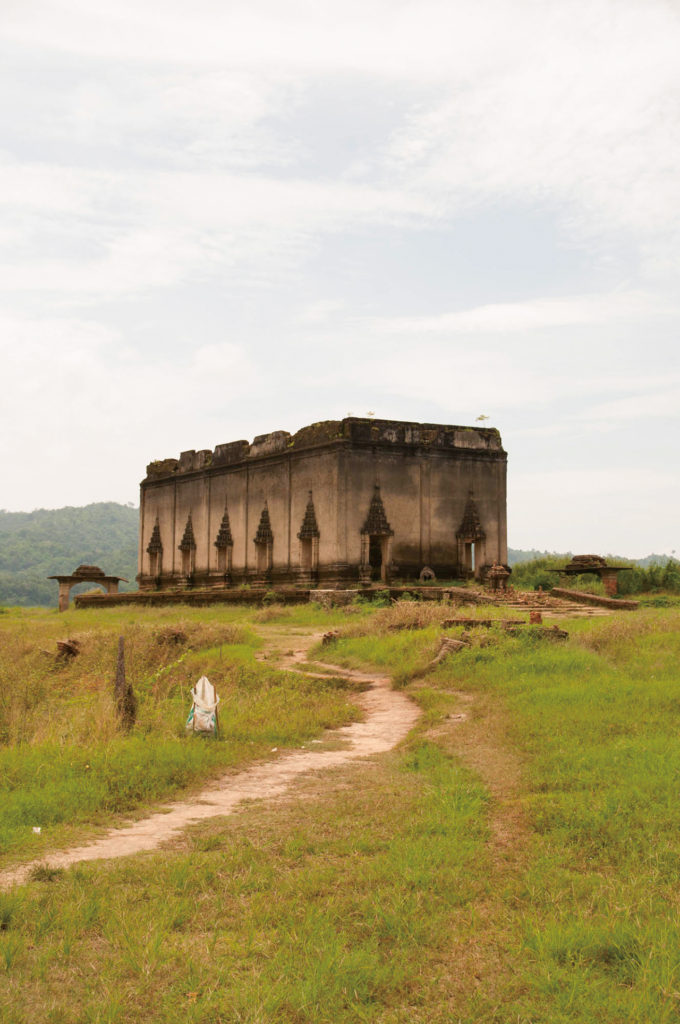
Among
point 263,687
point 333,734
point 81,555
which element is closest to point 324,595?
point 263,687

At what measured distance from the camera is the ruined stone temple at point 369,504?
→ 2794cm

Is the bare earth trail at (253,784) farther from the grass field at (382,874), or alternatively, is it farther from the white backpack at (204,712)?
the white backpack at (204,712)

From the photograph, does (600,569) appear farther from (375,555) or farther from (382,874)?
(382,874)

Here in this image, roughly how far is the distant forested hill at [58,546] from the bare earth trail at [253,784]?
65.1m

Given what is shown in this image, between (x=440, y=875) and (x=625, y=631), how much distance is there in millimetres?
9585

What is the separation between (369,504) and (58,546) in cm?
9771

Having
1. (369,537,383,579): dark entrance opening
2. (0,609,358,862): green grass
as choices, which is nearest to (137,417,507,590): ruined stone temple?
(369,537,383,579): dark entrance opening

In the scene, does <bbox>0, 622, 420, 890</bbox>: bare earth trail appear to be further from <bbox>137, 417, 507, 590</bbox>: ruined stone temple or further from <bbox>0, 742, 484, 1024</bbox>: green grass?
<bbox>137, 417, 507, 590</bbox>: ruined stone temple

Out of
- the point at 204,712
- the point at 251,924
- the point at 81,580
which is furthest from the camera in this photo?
the point at 81,580

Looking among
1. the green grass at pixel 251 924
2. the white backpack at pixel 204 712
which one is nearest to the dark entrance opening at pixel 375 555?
the white backpack at pixel 204 712

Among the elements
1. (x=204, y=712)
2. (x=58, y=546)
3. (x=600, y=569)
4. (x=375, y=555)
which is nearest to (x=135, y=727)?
(x=204, y=712)

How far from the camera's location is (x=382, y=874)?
18.5 ft

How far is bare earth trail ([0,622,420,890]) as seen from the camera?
6.38 m

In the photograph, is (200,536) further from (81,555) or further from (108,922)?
(81,555)
